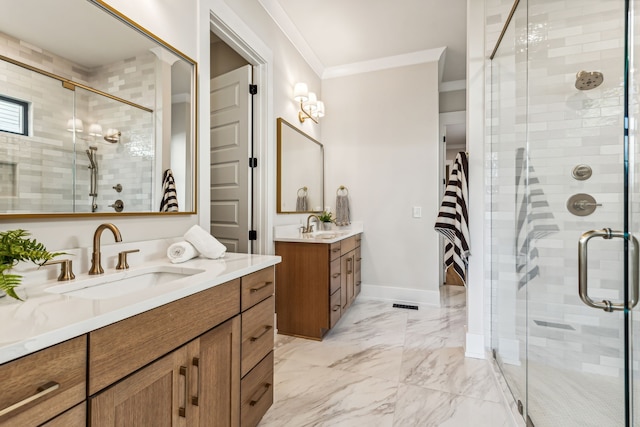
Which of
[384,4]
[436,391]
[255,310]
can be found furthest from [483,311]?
[384,4]

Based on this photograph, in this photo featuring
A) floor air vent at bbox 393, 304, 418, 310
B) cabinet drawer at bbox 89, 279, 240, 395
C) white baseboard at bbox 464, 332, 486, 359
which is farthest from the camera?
floor air vent at bbox 393, 304, 418, 310

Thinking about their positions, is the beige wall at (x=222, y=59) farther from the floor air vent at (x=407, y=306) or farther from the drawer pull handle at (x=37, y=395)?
the floor air vent at (x=407, y=306)

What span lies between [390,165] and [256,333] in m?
2.61

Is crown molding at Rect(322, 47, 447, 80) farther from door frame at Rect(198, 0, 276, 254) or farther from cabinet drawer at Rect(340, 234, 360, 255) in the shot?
cabinet drawer at Rect(340, 234, 360, 255)

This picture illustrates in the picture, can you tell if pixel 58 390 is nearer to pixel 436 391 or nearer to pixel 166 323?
pixel 166 323

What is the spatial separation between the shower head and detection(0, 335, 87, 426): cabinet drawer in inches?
74.4

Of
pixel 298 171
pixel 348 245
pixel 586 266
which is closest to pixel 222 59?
pixel 298 171

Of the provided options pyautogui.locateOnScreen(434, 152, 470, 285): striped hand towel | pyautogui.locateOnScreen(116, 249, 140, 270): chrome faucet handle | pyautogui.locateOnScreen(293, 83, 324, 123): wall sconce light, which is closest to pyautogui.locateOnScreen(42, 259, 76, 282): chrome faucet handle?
pyautogui.locateOnScreen(116, 249, 140, 270): chrome faucet handle

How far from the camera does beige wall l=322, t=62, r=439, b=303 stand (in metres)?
3.26

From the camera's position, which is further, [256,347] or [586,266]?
[256,347]

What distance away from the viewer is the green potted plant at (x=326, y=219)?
3326mm

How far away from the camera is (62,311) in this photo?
27.1 inches

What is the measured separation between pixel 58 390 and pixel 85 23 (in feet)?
4.26

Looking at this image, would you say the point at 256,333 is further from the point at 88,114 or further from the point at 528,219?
the point at 528,219
